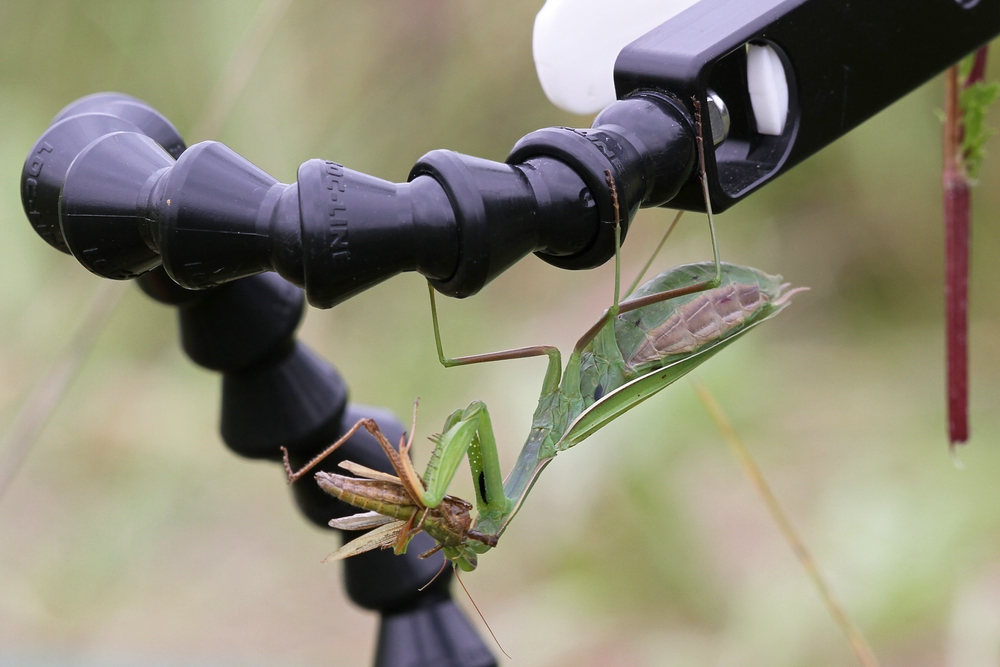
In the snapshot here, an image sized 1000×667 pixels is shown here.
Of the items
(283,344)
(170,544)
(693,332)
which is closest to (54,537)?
(170,544)

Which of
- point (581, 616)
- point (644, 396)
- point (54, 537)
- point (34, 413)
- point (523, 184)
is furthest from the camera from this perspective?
point (54, 537)

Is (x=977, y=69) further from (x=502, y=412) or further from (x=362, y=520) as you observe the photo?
(x=502, y=412)

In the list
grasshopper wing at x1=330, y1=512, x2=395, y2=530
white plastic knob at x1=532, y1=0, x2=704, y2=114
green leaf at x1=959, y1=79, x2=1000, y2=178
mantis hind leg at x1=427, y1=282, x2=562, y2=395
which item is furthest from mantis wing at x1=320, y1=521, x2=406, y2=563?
green leaf at x1=959, y1=79, x2=1000, y2=178

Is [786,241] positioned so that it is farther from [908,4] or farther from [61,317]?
[61,317]

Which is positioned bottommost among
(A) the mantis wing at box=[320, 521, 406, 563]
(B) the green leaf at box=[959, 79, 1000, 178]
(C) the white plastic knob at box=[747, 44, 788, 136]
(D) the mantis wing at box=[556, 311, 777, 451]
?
(D) the mantis wing at box=[556, 311, 777, 451]

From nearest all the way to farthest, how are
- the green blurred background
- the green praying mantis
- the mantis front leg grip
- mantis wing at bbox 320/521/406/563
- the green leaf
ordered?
1. the mantis front leg grip
2. mantis wing at bbox 320/521/406/563
3. the green praying mantis
4. the green leaf
5. the green blurred background

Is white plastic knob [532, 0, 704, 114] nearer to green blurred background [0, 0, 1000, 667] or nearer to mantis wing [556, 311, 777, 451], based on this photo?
mantis wing [556, 311, 777, 451]
